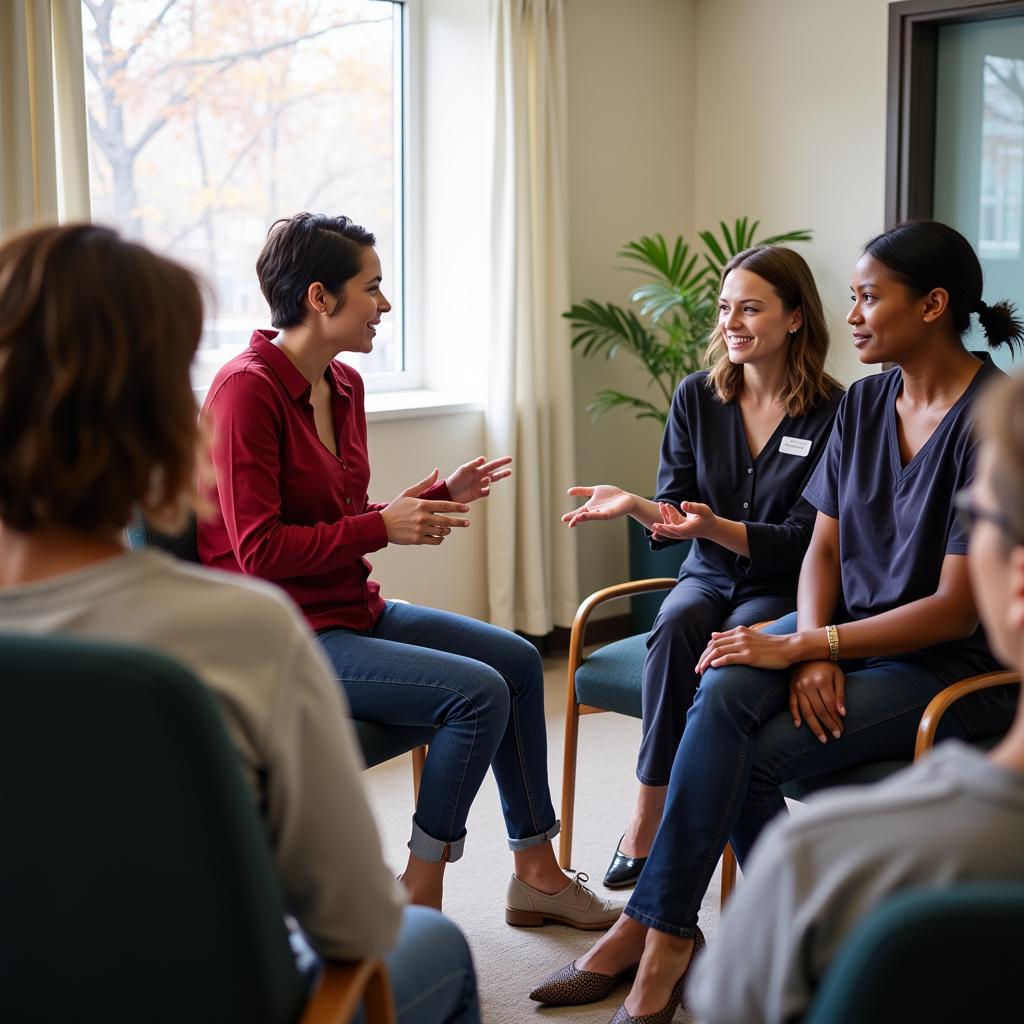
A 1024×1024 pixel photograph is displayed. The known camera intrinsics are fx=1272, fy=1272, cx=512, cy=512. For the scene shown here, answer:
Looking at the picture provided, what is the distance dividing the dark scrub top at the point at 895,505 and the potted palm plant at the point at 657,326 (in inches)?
72.8

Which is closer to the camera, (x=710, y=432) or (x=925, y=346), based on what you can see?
(x=925, y=346)

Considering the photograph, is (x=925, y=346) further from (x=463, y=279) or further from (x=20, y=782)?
(x=463, y=279)

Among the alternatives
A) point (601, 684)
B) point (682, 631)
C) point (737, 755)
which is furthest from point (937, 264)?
point (601, 684)

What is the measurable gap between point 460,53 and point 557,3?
0.36 meters

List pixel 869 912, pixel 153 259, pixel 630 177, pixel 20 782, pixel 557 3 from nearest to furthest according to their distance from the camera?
pixel 869 912, pixel 20 782, pixel 153 259, pixel 557 3, pixel 630 177

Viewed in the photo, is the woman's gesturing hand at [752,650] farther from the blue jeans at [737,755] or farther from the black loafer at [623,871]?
the black loafer at [623,871]

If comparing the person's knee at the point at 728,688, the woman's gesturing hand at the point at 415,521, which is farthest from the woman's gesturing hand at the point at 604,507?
the person's knee at the point at 728,688

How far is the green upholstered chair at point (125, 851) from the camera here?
3.22ft

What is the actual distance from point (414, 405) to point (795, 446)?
1.68 metres

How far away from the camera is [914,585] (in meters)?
2.25

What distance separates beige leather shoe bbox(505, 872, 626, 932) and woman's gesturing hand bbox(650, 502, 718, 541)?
2.45 feet

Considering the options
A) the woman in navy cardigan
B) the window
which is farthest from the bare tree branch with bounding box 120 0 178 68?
the woman in navy cardigan

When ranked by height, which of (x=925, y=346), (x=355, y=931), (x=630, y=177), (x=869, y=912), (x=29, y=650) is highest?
(x=630, y=177)

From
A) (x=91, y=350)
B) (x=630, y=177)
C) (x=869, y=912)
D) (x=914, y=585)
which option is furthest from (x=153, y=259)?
(x=630, y=177)
